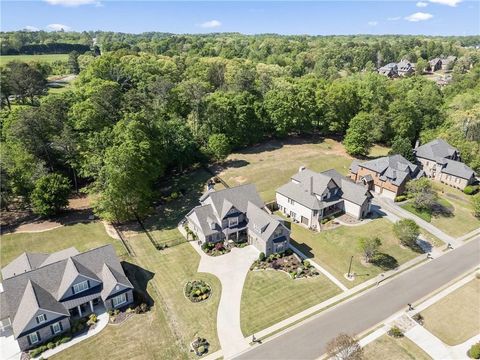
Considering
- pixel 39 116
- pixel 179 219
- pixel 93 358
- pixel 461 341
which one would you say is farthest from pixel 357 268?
pixel 39 116

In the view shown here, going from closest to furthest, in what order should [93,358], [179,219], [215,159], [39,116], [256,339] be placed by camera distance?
[93,358], [256,339], [179,219], [39,116], [215,159]

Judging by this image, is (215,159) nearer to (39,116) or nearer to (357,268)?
(39,116)

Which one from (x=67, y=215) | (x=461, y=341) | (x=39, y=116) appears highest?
(x=39, y=116)

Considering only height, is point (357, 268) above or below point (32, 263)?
below

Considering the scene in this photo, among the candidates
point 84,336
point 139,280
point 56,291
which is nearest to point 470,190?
point 139,280

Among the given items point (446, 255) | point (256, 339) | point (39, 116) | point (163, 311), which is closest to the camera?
point (256, 339)

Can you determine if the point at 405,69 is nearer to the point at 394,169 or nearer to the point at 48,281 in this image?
the point at 394,169
